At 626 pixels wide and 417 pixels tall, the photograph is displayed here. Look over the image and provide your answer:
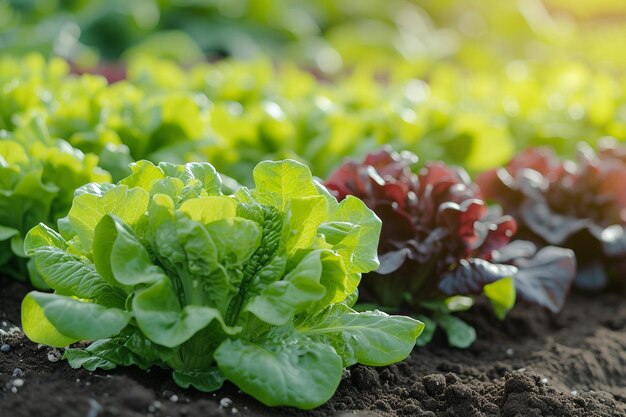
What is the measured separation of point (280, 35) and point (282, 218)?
295 inches

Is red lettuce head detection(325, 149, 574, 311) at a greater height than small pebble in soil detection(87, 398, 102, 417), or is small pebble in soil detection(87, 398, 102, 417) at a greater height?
small pebble in soil detection(87, 398, 102, 417)

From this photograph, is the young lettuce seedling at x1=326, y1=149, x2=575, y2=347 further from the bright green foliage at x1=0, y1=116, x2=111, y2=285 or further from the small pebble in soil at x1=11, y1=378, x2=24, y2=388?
the small pebble in soil at x1=11, y1=378, x2=24, y2=388

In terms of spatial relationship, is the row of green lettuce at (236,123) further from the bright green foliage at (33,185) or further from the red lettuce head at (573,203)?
the red lettuce head at (573,203)

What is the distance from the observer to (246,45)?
9.23 m

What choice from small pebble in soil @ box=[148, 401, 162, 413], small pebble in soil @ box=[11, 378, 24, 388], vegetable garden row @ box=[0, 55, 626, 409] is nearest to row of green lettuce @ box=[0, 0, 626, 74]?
vegetable garden row @ box=[0, 55, 626, 409]

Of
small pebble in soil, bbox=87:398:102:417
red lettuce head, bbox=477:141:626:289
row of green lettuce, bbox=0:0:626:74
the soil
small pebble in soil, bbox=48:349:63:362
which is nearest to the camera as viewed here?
small pebble in soil, bbox=87:398:102:417

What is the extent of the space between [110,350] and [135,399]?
399 millimetres

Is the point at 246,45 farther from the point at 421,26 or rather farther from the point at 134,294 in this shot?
the point at 134,294

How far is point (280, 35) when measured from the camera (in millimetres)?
9805

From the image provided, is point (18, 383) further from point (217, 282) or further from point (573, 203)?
point (573, 203)

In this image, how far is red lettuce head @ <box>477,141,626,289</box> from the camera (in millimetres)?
4406

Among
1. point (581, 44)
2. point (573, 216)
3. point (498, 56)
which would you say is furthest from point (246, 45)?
point (573, 216)

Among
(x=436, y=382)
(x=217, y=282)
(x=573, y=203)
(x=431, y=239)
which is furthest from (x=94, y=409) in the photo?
(x=573, y=203)

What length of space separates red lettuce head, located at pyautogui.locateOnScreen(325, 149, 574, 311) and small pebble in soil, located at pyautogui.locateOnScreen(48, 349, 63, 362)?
1.21 meters
